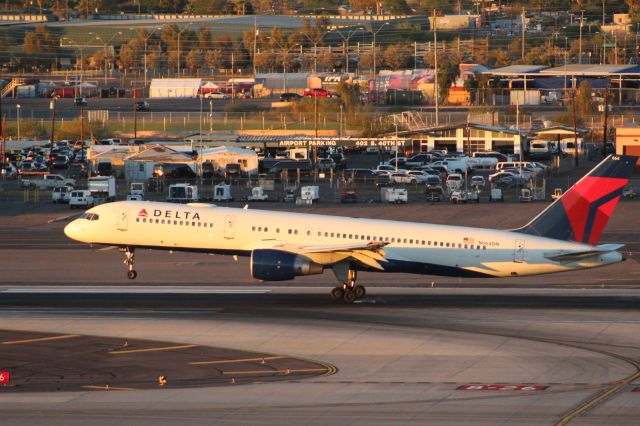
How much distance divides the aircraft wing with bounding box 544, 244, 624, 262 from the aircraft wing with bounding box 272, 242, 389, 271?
7.50m

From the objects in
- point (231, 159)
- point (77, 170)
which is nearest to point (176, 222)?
point (231, 159)

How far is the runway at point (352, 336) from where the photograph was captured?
37281 millimetres

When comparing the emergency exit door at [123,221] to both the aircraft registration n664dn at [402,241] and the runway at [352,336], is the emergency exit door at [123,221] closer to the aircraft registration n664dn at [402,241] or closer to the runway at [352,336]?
the aircraft registration n664dn at [402,241]

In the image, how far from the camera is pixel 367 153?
15375 cm

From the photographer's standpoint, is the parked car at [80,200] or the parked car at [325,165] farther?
the parked car at [325,165]

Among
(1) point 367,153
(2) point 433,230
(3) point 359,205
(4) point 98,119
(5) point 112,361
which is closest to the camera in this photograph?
(5) point 112,361

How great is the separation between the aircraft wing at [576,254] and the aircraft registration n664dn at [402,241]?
0.04 meters

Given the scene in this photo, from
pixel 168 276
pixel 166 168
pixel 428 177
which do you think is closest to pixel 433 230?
pixel 168 276

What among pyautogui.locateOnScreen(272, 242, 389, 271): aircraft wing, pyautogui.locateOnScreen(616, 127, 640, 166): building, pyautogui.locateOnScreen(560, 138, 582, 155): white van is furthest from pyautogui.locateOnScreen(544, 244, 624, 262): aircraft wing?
pyautogui.locateOnScreen(560, 138, 582, 155): white van

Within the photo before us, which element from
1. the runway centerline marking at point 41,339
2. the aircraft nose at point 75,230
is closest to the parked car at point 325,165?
the aircraft nose at point 75,230

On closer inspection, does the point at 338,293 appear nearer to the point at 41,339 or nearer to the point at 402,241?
the point at 402,241

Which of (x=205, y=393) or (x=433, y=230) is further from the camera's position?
(x=433, y=230)

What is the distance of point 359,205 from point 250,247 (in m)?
44.2

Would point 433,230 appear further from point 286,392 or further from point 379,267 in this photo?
point 286,392
